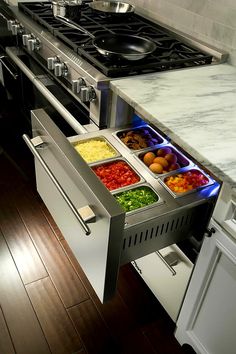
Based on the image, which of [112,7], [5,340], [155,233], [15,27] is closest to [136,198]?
[155,233]

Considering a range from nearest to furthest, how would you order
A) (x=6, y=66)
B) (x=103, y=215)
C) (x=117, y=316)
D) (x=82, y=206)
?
(x=103, y=215) → (x=82, y=206) → (x=117, y=316) → (x=6, y=66)

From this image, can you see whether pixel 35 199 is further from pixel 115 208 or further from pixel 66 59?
pixel 115 208

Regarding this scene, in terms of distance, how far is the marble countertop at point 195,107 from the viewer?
83cm

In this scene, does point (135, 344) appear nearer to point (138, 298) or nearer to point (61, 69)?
point (138, 298)

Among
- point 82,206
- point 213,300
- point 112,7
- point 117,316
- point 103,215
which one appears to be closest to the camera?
point 103,215

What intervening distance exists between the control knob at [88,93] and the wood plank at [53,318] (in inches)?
30.5

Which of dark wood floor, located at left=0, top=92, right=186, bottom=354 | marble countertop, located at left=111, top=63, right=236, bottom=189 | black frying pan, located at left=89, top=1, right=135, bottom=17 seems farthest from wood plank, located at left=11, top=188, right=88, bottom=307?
black frying pan, located at left=89, top=1, right=135, bottom=17

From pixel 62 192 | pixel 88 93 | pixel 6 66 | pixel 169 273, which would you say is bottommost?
pixel 169 273

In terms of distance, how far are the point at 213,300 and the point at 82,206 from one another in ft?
1.58

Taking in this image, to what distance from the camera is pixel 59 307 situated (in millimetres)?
1333

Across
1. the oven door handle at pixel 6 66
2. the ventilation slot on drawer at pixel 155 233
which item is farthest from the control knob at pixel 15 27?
the ventilation slot on drawer at pixel 155 233

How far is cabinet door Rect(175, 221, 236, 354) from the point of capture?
88 centimetres

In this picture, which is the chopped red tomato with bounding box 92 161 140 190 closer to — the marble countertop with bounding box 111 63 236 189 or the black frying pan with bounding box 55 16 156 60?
the marble countertop with bounding box 111 63 236 189

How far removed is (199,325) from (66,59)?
1.06 meters
